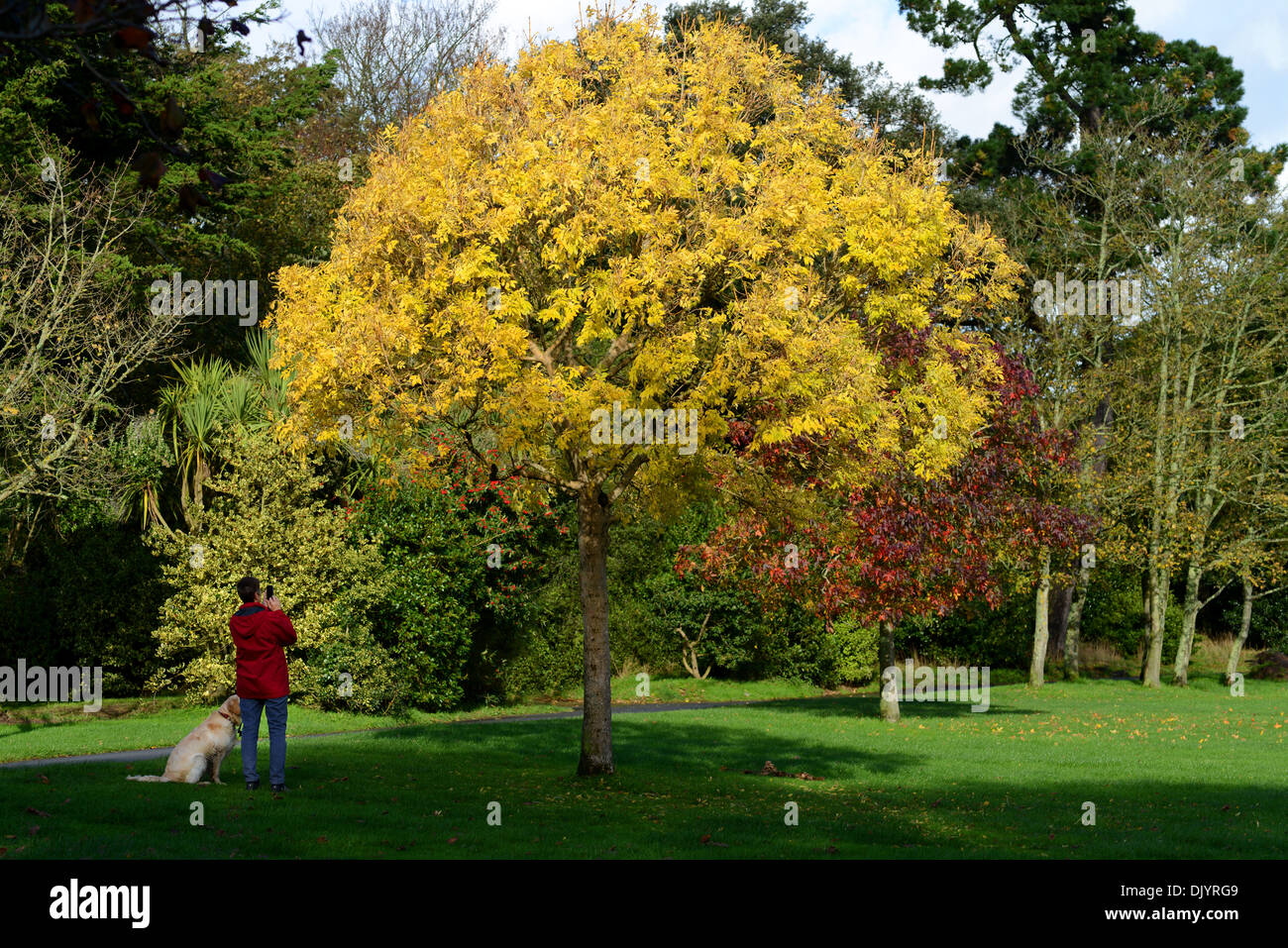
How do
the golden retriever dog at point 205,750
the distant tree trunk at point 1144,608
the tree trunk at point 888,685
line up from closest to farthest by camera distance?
1. the golden retriever dog at point 205,750
2. the tree trunk at point 888,685
3. the distant tree trunk at point 1144,608

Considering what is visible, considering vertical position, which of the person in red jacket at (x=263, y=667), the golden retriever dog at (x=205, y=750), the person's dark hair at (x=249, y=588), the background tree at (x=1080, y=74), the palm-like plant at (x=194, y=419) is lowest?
the golden retriever dog at (x=205, y=750)

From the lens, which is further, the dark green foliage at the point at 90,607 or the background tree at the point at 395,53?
the background tree at the point at 395,53

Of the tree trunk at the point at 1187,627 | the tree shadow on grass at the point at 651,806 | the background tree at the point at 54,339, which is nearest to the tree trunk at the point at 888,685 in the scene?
the tree shadow on grass at the point at 651,806

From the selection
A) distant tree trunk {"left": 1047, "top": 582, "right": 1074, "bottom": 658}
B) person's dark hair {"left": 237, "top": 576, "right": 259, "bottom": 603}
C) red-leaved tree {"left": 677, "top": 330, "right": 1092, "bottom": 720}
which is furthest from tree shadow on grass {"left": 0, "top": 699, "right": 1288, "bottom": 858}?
distant tree trunk {"left": 1047, "top": 582, "right": 1074, "bottom": 658}

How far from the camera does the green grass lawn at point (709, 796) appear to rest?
907 centimetres

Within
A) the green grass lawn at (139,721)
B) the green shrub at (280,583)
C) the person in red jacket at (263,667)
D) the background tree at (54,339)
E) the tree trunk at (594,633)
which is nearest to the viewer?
the person in red jacket at (263,667)

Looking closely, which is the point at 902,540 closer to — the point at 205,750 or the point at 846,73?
the point at 205,750

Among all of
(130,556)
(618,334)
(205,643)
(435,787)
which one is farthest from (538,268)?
(130,556)

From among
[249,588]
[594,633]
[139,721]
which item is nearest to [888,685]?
[594,633]

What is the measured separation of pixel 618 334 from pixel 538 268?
1.14 metres

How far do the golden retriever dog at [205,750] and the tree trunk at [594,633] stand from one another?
13.2 ft

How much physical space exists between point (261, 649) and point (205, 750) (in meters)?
1.25

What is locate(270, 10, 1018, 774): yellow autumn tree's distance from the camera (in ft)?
39.0

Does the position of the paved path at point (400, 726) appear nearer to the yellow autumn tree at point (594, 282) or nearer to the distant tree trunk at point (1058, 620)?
the yellow autumn tree at point (594, 282)
